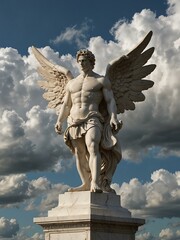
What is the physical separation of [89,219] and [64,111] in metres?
4.09

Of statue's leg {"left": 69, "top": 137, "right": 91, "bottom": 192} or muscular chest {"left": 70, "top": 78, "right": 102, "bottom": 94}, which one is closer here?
statue's leg {"left": 69, "top": 137, "right": 91, "bottom": 192}

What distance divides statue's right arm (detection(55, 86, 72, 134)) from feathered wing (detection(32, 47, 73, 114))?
0.85 metres

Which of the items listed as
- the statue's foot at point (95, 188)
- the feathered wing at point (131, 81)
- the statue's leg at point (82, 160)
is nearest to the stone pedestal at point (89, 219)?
the statue's foot at point (95, 188)

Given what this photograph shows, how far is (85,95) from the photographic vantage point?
1812cm

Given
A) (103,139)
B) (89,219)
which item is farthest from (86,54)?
(89,219)

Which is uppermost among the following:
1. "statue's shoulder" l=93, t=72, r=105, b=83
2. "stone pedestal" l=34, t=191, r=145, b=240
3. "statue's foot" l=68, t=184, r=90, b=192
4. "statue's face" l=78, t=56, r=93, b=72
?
"statue's face" l=78, t=56, r=93, b=72

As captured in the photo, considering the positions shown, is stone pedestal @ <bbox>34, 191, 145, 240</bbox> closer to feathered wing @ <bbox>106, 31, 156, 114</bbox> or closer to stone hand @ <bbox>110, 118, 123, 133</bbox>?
stone hand @ <bbox>110, 118, 123, 133</bbox>

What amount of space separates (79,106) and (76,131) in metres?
A: 0.80

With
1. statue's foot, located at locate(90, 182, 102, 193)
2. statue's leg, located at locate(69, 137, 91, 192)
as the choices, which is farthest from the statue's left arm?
statue's foot, located at locate(90, 182, 102, 193)

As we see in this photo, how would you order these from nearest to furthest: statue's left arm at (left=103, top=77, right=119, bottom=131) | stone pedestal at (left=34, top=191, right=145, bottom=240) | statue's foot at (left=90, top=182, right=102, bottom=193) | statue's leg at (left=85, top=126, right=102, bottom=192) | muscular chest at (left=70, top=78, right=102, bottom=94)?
stone pedestal at (left=34, top=191, right=145, bottom=240) < statue's foot at (left=90, top=182, right=102, bottom=193) < statue's leg at (left=85, top=126, right=102, bottom=192) < statue's left arm at (left=103, top=77, right=119, bottom=131) < muscular chest at (left=70, top=78, right=102, bottom=94)

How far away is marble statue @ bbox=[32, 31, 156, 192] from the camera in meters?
17.8

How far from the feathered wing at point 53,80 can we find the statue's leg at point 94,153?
250 centimetres

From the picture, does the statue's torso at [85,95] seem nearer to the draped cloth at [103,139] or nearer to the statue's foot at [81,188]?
the draped cloth at [103,139]

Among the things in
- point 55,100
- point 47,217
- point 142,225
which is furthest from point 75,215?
point 55,100
